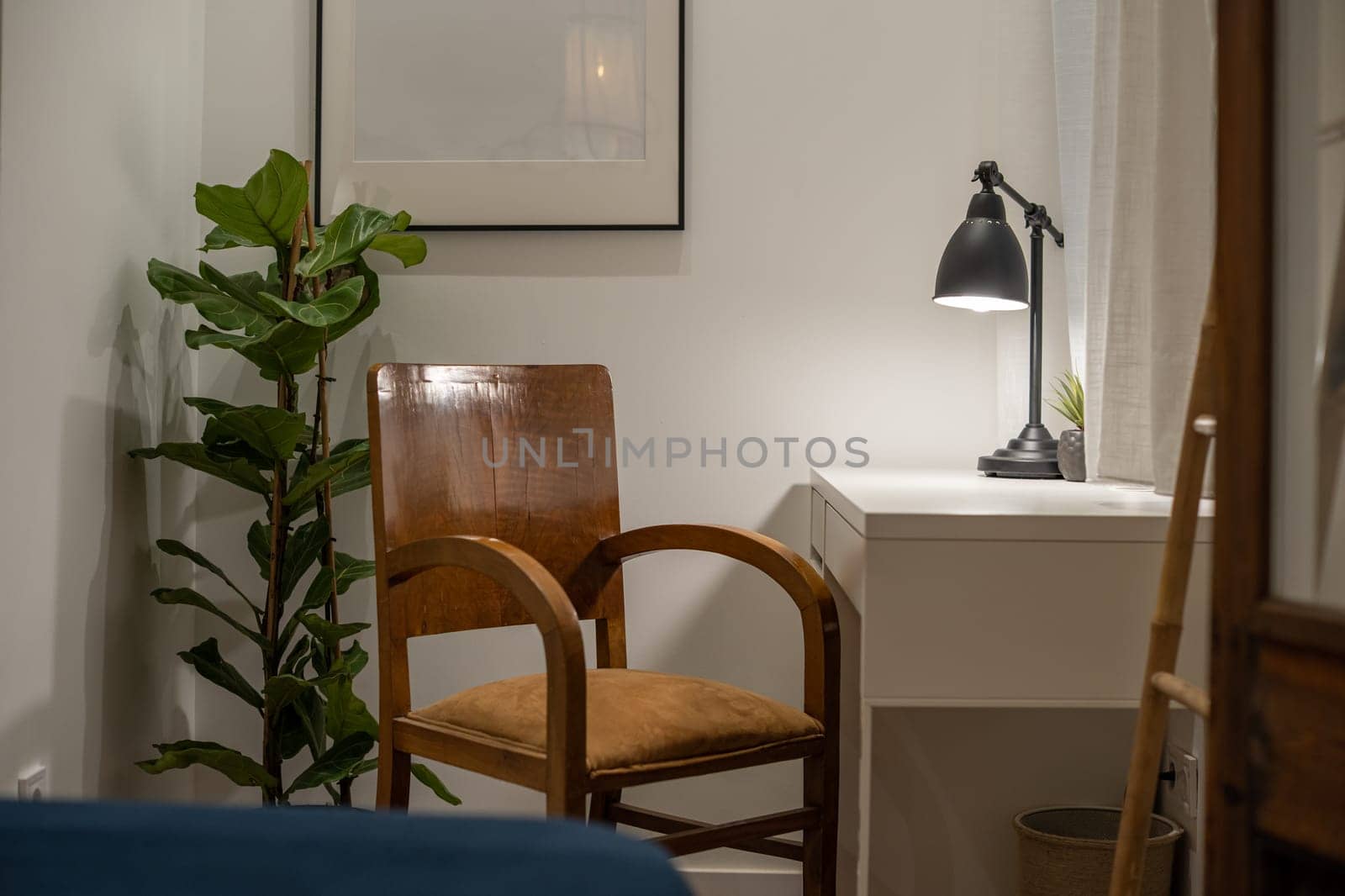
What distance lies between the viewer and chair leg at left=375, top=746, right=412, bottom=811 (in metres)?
1.55

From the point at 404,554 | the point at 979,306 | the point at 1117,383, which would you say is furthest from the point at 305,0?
the point at 1117,383

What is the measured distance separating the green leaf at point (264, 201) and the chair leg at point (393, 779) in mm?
919

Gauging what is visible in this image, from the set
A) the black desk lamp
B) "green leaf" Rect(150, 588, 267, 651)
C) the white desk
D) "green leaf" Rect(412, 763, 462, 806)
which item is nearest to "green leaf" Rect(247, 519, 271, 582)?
"green leaf" Rect(150, 588, 267, 651)

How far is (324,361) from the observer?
6.77 feet

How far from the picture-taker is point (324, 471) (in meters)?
1.90

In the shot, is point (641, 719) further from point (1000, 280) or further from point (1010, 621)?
point (1000, 280)

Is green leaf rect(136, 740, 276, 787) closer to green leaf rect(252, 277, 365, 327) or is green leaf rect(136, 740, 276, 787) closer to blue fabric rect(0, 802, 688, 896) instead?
green leaf rect(252, 277, 365, 327)

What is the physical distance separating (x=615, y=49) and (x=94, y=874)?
1.95 meters

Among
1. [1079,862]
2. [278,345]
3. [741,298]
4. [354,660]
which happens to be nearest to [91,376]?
[278,345]

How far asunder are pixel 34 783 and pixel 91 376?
680 mm

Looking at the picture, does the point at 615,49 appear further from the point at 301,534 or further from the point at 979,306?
the point at 301,534

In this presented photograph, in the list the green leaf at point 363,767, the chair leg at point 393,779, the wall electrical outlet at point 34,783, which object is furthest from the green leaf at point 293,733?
the chair leg at point 393,779

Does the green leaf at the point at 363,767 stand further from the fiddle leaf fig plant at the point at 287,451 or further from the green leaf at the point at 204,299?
the green leaf at the point at 204,299

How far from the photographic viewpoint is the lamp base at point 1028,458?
1.93 metres
